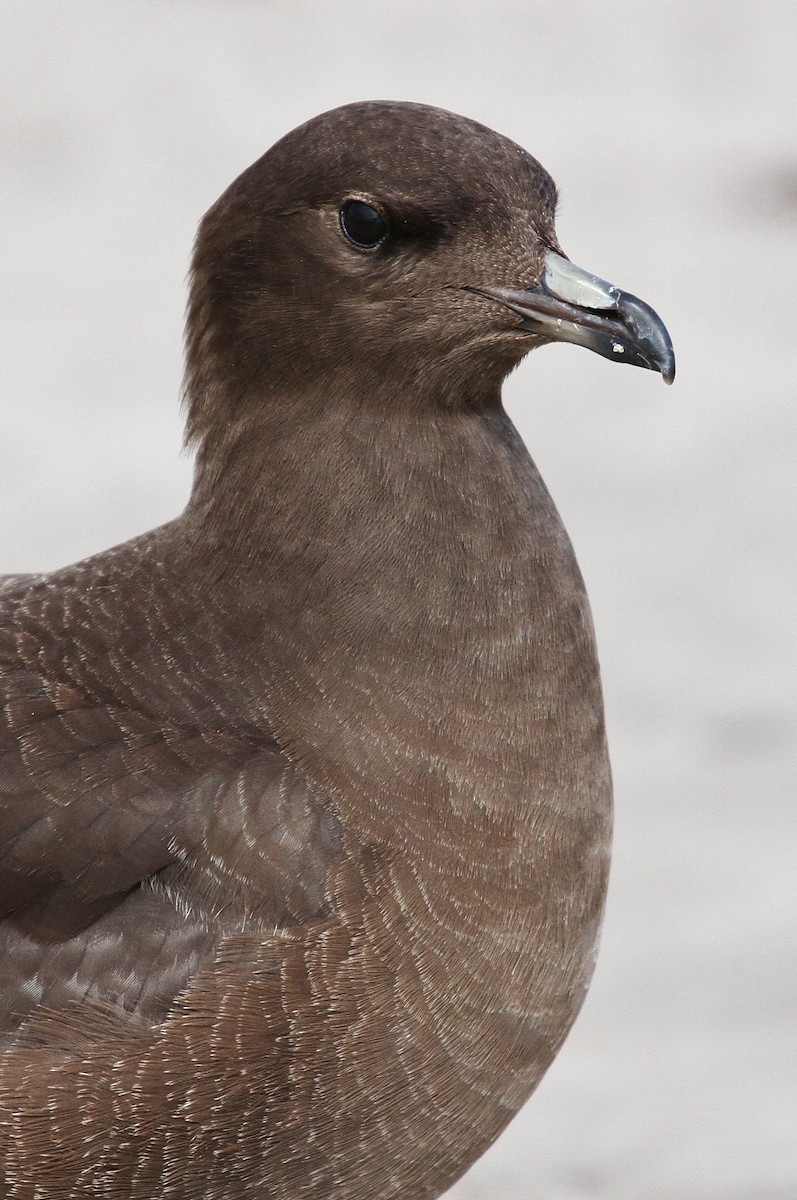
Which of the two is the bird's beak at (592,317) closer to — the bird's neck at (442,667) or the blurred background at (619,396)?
the bird's neck at (442,667)

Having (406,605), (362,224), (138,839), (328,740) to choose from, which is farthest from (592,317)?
(138,839)

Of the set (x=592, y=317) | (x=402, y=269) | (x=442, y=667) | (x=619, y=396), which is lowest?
(x=442, y=667)

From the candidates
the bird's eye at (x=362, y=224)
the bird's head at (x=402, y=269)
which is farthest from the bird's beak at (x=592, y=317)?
the bird's eye at (x=362, y=224)

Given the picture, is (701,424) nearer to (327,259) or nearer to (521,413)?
(521,413)

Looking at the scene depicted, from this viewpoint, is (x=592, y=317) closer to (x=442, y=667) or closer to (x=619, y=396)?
(x=442, y=667)

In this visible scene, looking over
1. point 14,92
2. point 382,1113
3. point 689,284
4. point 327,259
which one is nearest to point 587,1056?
point 382,1113

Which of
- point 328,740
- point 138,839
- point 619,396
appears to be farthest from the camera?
point 619,396
